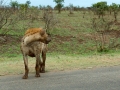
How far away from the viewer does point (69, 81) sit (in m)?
6.50

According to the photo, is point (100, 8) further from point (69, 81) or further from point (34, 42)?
point (69, 81)

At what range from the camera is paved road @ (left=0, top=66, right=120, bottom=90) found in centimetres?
596

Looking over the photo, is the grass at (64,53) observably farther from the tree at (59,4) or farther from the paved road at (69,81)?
the tree at (59,4)

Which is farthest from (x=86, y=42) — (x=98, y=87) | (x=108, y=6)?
(x=108, y=6)

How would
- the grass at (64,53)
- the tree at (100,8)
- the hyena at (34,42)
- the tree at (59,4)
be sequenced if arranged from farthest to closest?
the tree at (59,4) → the tree at (100,8) → the grass at (64,53) → the hyena at (34,42)

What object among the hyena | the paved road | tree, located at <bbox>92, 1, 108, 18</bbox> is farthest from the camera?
tree, located at <bbox>92, 1, 108, 18</bbox>

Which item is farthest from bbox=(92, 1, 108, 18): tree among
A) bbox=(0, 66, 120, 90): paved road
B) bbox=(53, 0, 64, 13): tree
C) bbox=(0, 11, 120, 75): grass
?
bbox=(0, 66, 120, 90): paved road

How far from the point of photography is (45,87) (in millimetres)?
5973

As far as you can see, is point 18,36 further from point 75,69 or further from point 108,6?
point 108,6

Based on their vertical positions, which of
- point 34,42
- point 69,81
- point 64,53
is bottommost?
point 64,53

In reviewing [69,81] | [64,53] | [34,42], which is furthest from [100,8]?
[69,81]

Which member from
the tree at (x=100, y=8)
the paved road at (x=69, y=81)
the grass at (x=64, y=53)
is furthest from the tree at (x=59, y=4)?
the paved road at (x=69, y=81)

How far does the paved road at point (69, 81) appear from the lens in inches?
235

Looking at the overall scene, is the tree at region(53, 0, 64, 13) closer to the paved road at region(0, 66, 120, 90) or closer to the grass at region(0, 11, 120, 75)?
the grass at region(0, 11, 120, 75)
